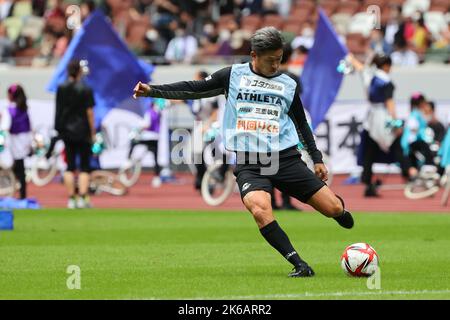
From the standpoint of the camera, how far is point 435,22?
31.5m

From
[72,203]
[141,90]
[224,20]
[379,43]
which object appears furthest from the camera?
[224,20]

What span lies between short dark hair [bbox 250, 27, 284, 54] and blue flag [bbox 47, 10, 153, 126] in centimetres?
1526

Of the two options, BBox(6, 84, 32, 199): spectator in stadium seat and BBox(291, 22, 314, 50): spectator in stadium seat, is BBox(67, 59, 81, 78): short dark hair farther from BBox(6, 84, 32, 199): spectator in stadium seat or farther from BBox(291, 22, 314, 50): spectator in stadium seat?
BBox(291, 22, 314, 50): spectator in stadium seat

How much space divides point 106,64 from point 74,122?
233 inches

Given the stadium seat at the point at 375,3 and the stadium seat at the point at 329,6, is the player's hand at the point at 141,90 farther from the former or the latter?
the stadium seat at the point at 375,3

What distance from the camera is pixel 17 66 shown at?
32.0m

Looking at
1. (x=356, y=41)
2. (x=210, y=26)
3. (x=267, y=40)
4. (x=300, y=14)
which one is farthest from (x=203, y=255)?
(x=210, y=26)

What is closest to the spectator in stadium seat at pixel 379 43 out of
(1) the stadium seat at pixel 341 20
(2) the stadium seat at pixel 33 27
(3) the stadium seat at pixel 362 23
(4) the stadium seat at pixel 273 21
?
(3) the stadium seat at pixel 362 23

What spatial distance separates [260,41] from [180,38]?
2108 cm

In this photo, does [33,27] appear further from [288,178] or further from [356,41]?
[288,178]

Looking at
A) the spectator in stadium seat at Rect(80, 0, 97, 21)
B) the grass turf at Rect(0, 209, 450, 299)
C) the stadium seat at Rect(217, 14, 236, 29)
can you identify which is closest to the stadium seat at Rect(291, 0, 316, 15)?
the stadium seat at Rect(217, 14, 236, 29)

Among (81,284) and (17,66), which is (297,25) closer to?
(17,66)

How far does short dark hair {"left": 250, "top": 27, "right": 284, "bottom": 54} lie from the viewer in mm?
11391
